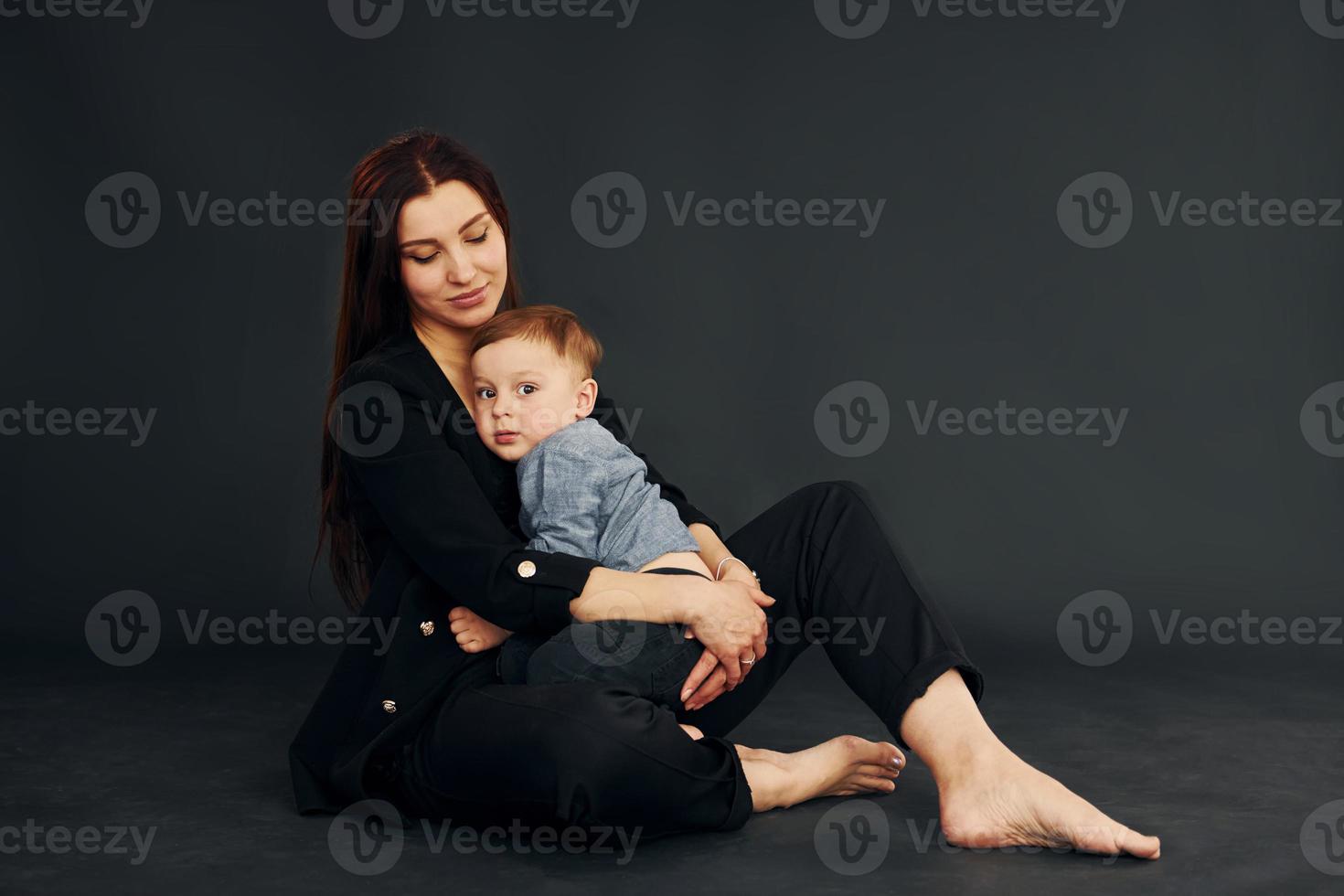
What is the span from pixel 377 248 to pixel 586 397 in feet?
1.53

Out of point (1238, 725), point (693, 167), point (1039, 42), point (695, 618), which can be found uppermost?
point (1039, 42)

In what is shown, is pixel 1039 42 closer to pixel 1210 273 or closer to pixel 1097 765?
pixel 1210 273

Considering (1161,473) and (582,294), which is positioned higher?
(582,294)

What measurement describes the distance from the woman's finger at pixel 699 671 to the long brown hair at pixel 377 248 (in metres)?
0.73

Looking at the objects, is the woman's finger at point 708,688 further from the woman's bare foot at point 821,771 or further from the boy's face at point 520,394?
the boy's face at point 520,394

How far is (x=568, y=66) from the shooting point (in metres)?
4.38

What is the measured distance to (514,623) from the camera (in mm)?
2664

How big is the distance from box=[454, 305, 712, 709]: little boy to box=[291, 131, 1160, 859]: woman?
2.2 inches

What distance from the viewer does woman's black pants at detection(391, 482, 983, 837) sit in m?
2.56

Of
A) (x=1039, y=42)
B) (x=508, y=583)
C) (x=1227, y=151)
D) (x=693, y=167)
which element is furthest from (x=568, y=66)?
(x=508, y=583)

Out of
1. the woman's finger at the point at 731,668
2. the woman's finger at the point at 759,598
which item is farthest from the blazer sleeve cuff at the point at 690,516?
the woman's finger at the point at 731,668

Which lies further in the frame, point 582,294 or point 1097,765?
point 582,294

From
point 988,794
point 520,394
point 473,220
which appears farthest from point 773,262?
point 988,794

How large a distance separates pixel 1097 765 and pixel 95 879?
186cm
